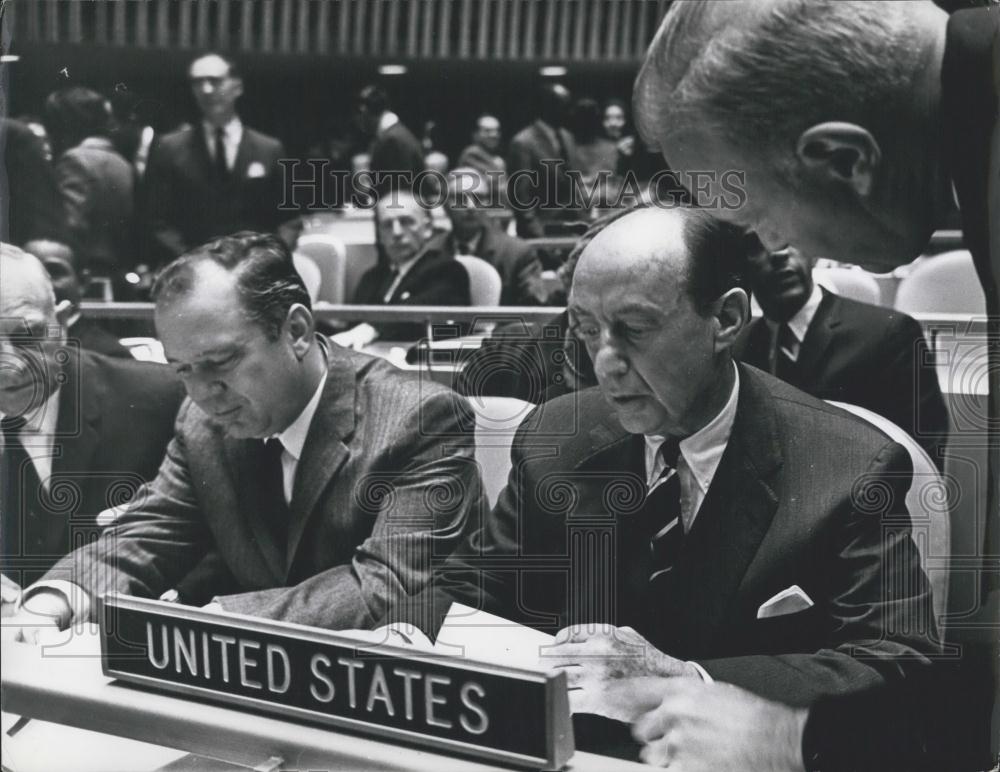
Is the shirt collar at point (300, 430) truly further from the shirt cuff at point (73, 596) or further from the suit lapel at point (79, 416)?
the shirt cuff at point (73, 596)

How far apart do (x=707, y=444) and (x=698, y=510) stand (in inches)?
4.9

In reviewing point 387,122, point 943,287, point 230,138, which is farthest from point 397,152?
point 943,287

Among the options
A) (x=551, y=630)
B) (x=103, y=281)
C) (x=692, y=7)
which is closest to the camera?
(x=692, y=7)

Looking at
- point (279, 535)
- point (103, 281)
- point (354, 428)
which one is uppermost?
point (103, 281)

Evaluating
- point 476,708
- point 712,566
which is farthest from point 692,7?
point 476,708

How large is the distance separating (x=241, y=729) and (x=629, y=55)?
4.95ft

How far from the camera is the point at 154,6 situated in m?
2.20

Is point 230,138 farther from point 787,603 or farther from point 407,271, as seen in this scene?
point 787,603

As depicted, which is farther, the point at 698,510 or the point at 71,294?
the point at 71,294

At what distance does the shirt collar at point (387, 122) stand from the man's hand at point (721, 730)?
46.8 inches

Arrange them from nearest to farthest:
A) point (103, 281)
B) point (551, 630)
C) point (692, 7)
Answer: point (692, 7) < point (551, 630) < point (103, 281)

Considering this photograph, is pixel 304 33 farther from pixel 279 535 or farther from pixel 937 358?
pixel 937 358

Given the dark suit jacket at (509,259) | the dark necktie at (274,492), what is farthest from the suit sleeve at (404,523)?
the dark suit jacket at (509,259)

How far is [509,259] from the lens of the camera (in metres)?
2.11
